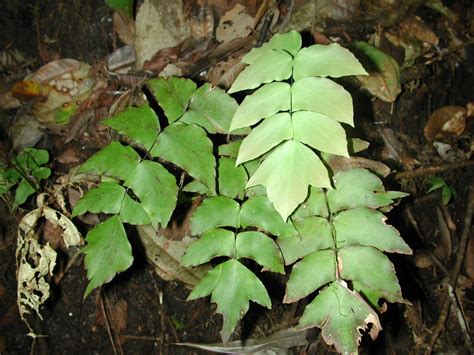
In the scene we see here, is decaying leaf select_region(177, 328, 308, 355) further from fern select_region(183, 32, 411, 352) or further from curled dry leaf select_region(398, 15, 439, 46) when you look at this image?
curled dry leaf select_region(398, 15, 439, 46)

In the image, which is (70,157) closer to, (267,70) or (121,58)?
(121,58)

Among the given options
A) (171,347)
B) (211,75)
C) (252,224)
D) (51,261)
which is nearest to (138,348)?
(171,347)

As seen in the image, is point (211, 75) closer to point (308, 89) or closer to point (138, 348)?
point (308, 89)

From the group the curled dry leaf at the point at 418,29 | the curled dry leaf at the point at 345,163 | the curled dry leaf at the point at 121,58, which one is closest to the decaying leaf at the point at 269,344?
the curled dry leaf at the point at 345,163

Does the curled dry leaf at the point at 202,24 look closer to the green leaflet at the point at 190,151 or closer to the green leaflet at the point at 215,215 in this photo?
the green leaflet at the point at 190,151

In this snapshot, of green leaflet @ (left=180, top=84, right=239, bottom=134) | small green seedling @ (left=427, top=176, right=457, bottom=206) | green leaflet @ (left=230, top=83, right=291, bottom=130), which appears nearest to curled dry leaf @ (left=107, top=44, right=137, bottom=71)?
green leaflet @ (left=180, top=84, right=239, bottom=134)
